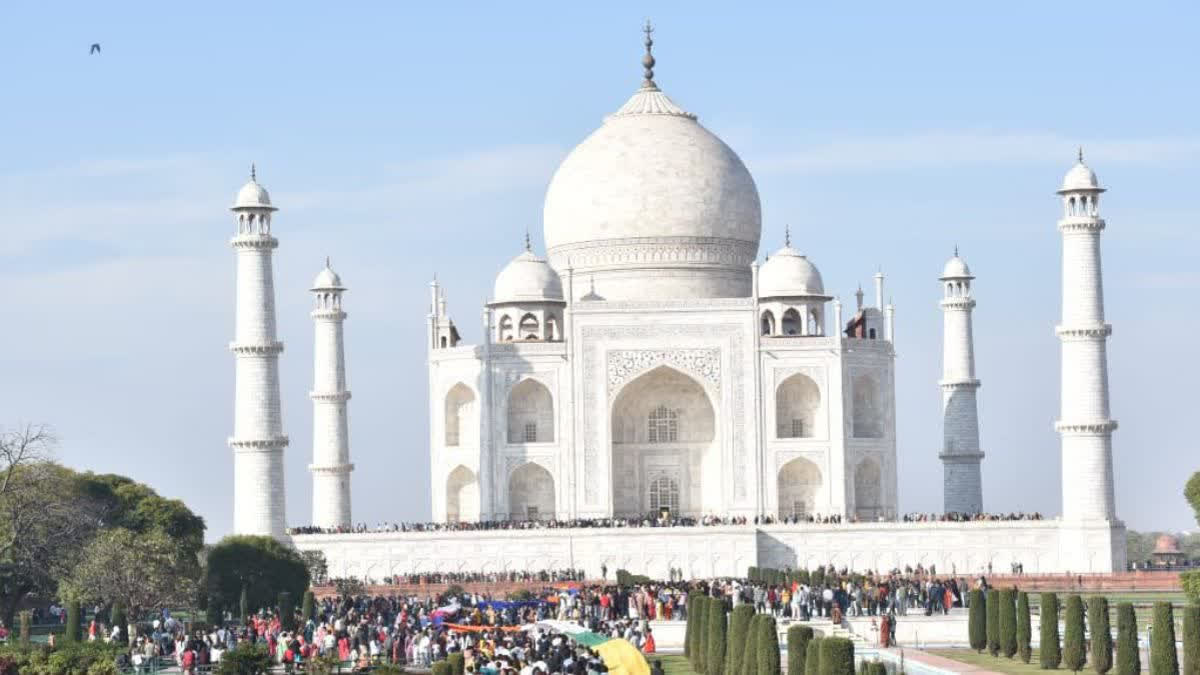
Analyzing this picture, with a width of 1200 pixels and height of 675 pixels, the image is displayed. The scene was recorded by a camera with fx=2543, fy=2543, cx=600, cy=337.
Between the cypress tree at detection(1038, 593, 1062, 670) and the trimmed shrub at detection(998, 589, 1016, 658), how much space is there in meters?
0.94

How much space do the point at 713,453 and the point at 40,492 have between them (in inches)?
651

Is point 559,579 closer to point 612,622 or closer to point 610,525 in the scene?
point 610,525

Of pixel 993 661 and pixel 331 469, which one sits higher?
pixel 331 469

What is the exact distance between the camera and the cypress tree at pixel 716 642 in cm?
3042

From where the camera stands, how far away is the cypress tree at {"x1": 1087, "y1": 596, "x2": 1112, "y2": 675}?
2961 centimetres

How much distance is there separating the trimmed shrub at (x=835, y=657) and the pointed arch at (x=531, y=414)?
27434 mm

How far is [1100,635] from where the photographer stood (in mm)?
29656

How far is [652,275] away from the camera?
54969 mm

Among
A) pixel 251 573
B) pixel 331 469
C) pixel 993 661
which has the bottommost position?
pixel 993 661

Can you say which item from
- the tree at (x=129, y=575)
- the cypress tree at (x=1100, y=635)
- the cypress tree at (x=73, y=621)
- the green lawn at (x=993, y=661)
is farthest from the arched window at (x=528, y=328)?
the cypress tree at (x=1100, y=635)

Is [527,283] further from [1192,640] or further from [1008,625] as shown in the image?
[1192,640]

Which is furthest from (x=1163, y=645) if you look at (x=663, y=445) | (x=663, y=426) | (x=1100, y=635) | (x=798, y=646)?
(x=663, y=426)

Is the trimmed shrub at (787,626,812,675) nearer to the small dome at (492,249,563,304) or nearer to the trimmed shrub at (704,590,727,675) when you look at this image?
the trimmed shrub at (704,590,727,675)

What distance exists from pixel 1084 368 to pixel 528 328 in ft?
40.4
